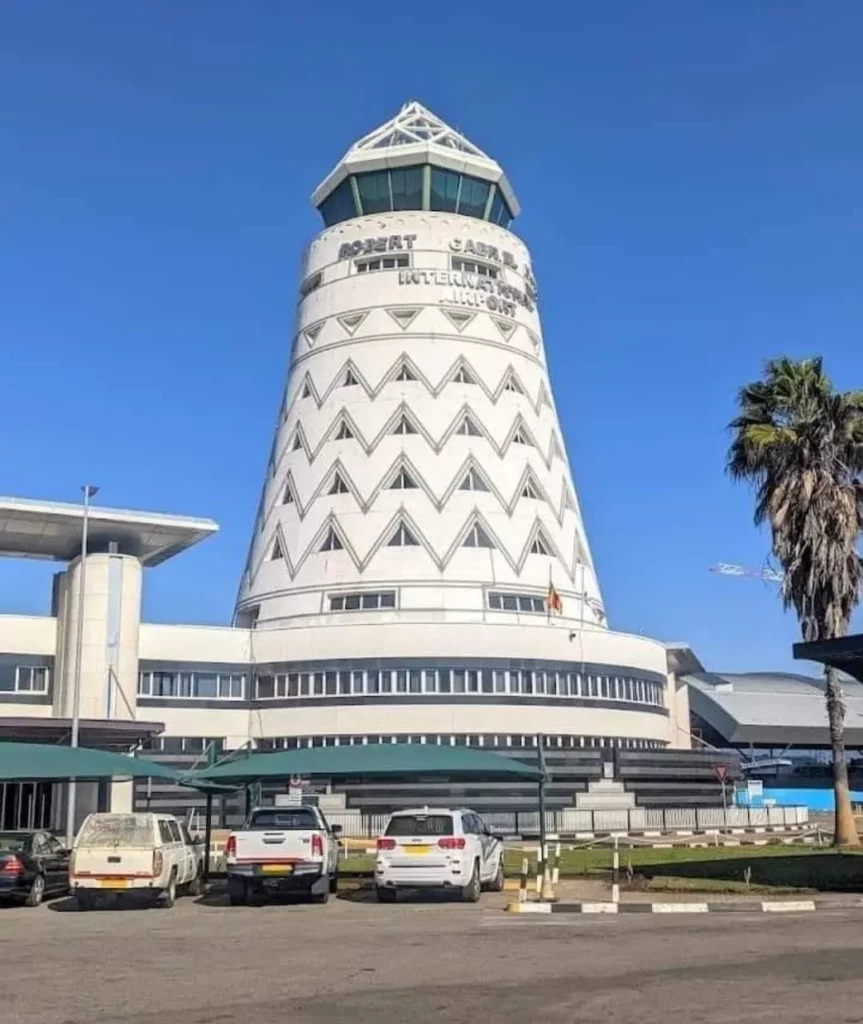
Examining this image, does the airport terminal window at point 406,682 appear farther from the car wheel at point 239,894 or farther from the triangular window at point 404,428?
the car wheel at point 239,894

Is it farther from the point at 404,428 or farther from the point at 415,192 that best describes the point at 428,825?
the point at 415,192

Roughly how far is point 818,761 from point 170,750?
211 feet

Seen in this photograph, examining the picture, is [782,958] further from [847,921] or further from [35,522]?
[35,522]

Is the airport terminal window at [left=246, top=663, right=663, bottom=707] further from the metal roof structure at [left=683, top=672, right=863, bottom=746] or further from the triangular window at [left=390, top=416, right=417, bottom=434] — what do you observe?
the metal roof structure at [left=683, top=672, right=863, bottom=746]

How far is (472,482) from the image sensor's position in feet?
205

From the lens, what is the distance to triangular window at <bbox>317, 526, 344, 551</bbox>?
6162 centimetres

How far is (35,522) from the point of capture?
53156 millimetres

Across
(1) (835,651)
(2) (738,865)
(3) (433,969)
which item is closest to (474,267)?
(2) (738,865)

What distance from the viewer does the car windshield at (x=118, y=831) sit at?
21703 millimetres

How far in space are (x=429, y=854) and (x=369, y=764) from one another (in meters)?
5.51

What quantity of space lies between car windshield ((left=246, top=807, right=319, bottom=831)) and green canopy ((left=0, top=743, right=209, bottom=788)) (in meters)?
5.69

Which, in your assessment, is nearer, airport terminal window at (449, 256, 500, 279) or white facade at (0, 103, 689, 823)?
white facade at (0, 103, 689, 823)

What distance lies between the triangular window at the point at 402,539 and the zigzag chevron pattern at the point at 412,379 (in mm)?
7384

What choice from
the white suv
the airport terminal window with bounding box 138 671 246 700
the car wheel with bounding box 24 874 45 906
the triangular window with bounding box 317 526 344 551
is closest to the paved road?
the white suv
